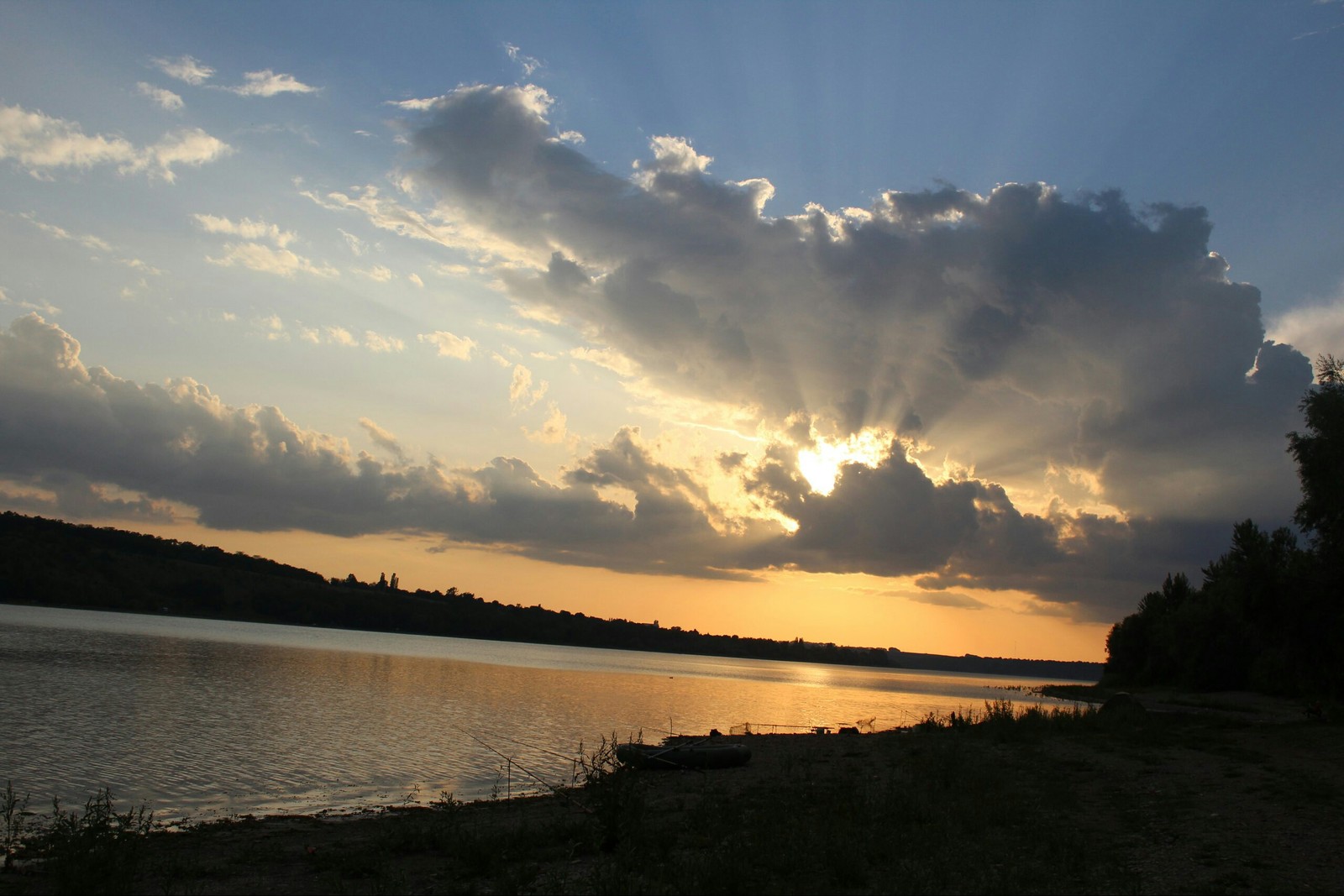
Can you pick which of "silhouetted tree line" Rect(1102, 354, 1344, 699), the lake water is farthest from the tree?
the lake water

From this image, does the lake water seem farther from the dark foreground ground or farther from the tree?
the tree

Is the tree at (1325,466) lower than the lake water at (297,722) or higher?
higher

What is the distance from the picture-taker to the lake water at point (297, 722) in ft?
86.1

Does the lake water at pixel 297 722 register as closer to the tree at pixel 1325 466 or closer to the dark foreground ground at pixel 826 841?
the dark foreground ground at pixel 826 841

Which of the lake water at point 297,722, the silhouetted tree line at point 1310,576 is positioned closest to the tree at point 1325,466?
the silhouetted tree line at point 1310,576

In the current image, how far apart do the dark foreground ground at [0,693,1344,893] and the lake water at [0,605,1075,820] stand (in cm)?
580

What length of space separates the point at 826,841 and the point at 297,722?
35.0 metres

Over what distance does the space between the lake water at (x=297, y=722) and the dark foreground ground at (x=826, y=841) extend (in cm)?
580

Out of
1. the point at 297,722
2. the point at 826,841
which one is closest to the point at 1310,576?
the point at 826,841

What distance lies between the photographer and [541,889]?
12.8 m

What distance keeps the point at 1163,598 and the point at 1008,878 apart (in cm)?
12265

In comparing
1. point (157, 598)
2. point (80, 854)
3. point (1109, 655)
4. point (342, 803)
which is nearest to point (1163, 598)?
point (1109, 655)

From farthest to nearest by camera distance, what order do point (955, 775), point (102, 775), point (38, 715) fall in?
point (38, 715) < point (102, 775) < point (955, 775)

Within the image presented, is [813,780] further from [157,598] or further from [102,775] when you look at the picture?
[157,598]
